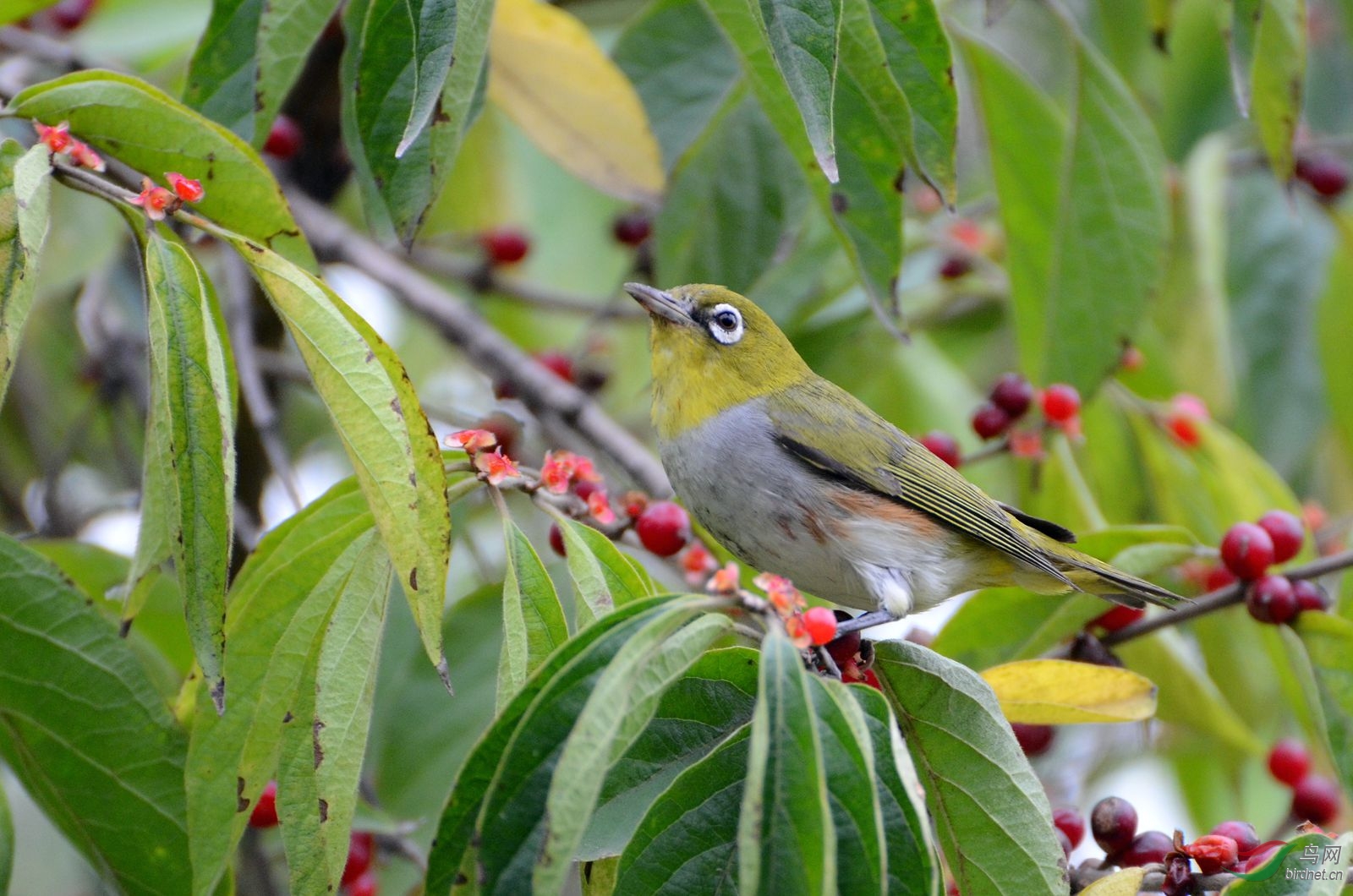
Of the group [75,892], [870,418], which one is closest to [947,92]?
[870,418]

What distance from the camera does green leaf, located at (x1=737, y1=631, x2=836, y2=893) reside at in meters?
1.60

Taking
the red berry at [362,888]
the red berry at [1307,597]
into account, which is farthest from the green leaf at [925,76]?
the red berry at [362,888]

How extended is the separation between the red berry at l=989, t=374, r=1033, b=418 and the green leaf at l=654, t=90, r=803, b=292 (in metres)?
0.77

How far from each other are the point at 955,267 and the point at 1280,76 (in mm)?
1662

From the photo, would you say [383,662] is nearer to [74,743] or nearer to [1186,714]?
[74,743]

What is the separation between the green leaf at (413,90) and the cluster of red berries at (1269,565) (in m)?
2.05

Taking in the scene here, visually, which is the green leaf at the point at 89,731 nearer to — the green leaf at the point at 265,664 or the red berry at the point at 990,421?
the green leaf at the point at 265,664

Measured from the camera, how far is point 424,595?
1.95m

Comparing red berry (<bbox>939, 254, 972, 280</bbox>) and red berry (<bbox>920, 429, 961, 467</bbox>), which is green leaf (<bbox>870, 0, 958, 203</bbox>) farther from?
red berry (<bbox>939, 254, 972, 280</bbox>)

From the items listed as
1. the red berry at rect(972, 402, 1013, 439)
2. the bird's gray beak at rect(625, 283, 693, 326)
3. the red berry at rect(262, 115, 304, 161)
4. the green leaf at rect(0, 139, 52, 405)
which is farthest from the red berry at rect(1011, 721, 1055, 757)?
the red berry at rect(262, 115, 304, 161)

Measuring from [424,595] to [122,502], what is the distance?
2.56 m

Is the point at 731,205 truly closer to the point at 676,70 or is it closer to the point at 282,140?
the point at 676,70

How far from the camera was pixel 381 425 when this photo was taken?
2.02m

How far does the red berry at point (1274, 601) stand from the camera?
2994 millimetres
